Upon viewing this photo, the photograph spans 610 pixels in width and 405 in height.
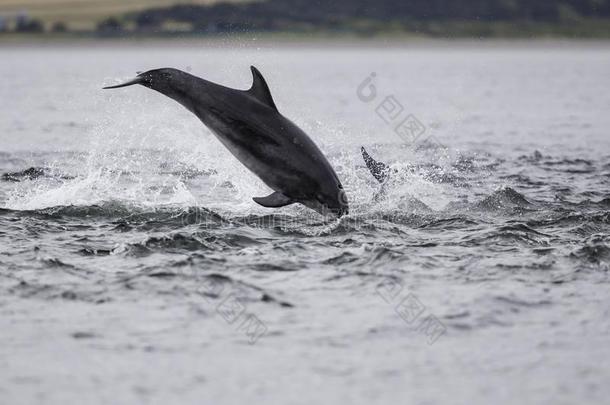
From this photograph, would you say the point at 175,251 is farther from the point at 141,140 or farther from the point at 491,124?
the point at 491,124

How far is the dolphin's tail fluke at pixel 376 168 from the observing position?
57.1ft

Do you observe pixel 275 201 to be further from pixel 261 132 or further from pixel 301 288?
pixel 301 288

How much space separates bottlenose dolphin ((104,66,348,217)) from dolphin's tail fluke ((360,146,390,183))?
1.95 metres

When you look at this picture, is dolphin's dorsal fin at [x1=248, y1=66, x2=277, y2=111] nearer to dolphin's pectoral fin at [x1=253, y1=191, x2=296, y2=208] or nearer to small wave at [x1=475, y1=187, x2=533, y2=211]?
dolphin's pectoral fin at [x1=253, y1=191, x2=296, y2=208]

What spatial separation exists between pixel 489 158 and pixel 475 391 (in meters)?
19.3

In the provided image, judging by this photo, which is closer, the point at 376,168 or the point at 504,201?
the point at 376,168

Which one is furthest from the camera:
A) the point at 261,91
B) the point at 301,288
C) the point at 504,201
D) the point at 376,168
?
the point at 504,201

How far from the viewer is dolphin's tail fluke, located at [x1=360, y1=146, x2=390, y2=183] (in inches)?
685

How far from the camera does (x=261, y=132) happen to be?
50.3ft

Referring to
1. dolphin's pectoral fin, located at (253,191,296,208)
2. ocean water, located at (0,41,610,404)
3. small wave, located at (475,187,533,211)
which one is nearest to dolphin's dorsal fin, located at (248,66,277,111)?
dolphin's pectoral fin, located at (253,191,296,208)

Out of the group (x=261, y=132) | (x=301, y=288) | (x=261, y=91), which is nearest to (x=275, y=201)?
(x=261, y=132)

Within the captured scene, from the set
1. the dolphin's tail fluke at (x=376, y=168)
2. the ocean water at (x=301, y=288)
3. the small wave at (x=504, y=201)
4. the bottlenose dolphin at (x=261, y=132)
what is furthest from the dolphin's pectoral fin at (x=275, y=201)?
the small wave at (x=504, y=201)

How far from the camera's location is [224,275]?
12914 mm

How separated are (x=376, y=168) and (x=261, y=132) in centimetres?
316
